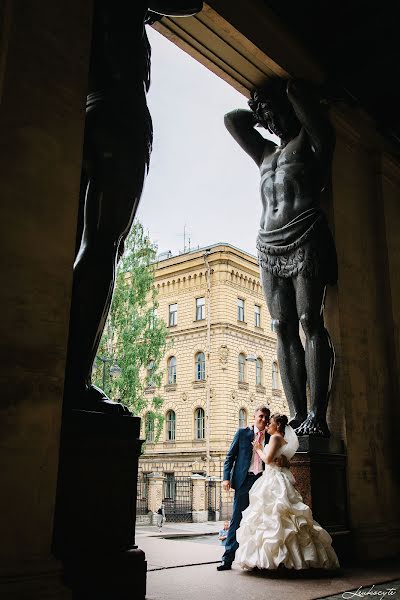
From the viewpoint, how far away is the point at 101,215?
12.1 ft

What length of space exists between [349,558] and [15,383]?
4096 mm

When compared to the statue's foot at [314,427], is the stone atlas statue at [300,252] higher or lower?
higher

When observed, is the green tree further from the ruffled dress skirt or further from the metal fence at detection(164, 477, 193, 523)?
the ruffled dress skirt

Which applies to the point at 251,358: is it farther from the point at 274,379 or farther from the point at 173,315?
the point at 173,315

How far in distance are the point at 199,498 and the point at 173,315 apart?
11227 millimetres

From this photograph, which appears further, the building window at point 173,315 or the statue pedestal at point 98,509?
the building window at point 173,315

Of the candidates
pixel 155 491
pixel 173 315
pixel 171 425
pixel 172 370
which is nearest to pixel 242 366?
pixel 172 370

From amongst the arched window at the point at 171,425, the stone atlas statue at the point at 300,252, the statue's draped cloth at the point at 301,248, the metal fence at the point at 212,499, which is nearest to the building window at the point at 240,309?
the arched window at the point at 171,425

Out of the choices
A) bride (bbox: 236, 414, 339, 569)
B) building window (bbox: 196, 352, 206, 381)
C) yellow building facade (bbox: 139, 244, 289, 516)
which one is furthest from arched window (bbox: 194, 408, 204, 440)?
bride (bbox: 236, 414, 339, 569)

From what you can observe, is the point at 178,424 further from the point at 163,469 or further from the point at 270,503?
the point at 270,503

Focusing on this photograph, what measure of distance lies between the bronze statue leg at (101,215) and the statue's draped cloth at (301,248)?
252 centimetres

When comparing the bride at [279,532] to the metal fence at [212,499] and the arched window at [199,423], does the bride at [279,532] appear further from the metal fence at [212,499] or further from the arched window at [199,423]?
the arched window at [199,423]

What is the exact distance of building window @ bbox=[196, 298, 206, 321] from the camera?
31.0 meters

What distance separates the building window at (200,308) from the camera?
31.0 meters
